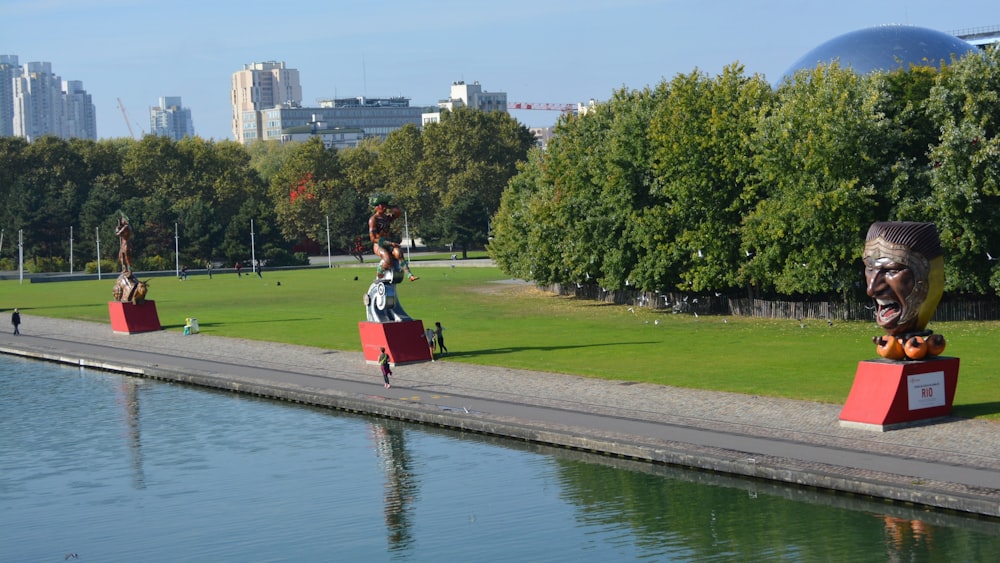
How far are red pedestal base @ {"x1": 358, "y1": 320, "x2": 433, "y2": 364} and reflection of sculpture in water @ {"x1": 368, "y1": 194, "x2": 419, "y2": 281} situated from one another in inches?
83.8

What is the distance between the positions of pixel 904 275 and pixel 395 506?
1434 centimetres

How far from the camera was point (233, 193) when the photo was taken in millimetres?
173375

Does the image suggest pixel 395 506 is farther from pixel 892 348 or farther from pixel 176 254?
pixel 176 254

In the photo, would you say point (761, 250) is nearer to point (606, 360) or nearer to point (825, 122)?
point (825, 122)

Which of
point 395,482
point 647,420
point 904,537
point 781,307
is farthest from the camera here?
point 781,307

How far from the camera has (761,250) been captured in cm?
6275

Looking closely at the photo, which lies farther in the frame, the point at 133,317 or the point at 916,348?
the point at 133,317

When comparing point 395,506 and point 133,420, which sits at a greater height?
point 133,420

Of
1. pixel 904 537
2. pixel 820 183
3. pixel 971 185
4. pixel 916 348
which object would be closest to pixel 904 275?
pixel 916 348

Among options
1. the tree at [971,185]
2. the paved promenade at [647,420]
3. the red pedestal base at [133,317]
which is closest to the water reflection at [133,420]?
the paved promenade at [647,420]

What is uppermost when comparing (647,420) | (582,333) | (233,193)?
(233,193)

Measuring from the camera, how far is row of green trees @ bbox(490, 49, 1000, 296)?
57562mm

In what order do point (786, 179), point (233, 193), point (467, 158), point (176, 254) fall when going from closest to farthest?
point (786, 179) < point (176, 254) < point (467, 158) < point (233, 193)

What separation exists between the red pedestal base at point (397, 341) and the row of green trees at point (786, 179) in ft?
66.6
